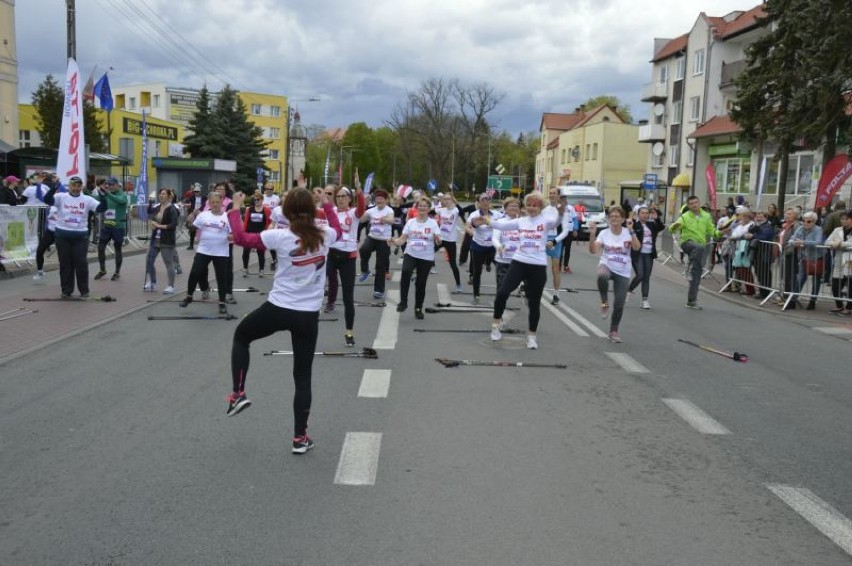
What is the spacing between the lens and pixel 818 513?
4574mm

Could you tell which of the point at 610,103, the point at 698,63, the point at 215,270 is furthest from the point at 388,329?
the point at 610,103

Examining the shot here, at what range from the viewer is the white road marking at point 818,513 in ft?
13.9

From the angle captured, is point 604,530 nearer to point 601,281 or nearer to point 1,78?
point 601,281

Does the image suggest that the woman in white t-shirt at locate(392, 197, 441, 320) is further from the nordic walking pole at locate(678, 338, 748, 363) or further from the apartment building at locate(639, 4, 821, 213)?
the apartment building at locate(639, 4, 821, 213)

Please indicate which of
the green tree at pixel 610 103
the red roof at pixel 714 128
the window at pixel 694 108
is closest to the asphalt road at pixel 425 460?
the red roof at pixel 714 128

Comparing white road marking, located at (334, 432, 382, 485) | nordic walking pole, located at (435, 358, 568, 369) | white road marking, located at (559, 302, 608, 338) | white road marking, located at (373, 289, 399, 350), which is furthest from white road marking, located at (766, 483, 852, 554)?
white road marking, located at (559, 302, 608, 338)

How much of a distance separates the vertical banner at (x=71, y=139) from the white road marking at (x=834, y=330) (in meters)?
13.5

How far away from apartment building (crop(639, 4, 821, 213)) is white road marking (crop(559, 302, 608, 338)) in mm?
26748

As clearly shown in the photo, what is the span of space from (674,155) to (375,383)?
49481mm

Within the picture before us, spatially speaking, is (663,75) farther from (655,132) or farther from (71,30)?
(71,30)

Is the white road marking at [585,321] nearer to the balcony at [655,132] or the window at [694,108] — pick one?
the window at [694,108]

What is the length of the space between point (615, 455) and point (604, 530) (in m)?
1.39

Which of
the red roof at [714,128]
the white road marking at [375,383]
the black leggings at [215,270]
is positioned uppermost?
the red roof at [714,128]

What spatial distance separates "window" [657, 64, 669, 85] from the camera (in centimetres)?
5559
